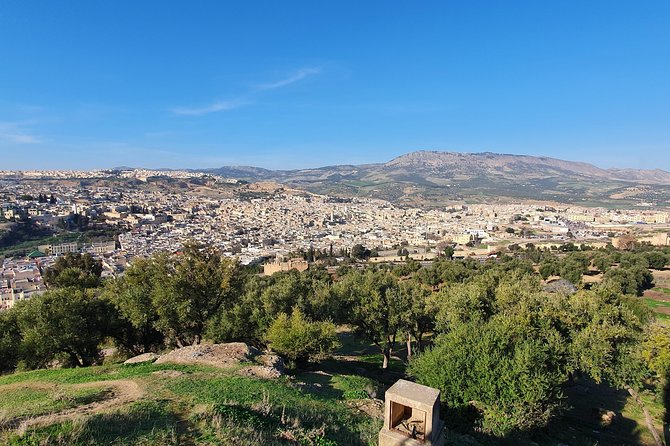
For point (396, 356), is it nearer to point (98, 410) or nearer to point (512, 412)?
point (512, 412)

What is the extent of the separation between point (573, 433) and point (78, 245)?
320ft

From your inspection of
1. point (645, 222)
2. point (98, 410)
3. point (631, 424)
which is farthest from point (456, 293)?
point (645, 222)

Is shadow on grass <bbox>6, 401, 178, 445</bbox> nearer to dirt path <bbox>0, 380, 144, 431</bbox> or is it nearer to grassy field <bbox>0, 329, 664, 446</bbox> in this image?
grassy field <bbox>0, 329, 664, 446</bbox>

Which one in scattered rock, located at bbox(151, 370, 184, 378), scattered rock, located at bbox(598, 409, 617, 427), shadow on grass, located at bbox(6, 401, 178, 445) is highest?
shadow on grass, located at bbox(6, 401, 178, 445)

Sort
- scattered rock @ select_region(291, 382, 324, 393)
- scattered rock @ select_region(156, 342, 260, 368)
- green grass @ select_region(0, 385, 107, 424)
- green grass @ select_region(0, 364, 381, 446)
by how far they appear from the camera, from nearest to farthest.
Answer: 1. green grass @ select_region(0, 364, 381, 446)
2. green grass @ select_region(0, 385, 107, 424)
3. scattered rock @ select_region(291, 382, 324, 393)
4. scattered rock @ select_region(156, 342, 260, 368)

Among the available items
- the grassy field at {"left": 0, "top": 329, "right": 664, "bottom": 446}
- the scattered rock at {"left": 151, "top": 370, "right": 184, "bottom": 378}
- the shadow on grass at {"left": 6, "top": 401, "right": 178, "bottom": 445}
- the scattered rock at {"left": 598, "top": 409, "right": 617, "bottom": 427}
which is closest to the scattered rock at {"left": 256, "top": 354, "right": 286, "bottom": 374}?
the grassy field at {"left": 0, "top": 329, "right": 664, "bottom": 446}

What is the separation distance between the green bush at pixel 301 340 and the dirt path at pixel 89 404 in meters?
6.41

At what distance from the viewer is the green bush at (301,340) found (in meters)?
15.5

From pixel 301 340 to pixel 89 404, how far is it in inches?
324

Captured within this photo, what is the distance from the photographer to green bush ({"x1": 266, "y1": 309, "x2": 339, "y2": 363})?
15501 millimetres

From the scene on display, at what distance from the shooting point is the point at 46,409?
301 inches

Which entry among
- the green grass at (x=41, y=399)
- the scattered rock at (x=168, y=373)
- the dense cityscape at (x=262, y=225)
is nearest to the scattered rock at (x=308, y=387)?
the scattered rock at (x=168, y=373)

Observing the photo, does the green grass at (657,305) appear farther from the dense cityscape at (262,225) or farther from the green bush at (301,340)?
the dense cityscape at (262,225)

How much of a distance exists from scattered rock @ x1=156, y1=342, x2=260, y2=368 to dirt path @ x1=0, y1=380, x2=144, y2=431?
103 inches
